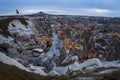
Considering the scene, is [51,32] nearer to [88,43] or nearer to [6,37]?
[88,43]

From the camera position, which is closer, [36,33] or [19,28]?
[19,28]

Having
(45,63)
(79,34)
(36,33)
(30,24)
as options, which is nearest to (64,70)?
(45,63)

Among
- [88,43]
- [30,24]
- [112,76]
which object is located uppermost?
[112,76]

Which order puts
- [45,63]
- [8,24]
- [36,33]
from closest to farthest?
[45,63]
[8,24]
[36,33]

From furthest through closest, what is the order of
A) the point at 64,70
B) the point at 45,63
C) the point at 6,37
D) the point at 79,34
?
the point at 79,34
the point at 6,37
the point at 45,63
the point at 64,70

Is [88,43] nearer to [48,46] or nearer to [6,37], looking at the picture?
[48,46]

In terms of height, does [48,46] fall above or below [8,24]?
below

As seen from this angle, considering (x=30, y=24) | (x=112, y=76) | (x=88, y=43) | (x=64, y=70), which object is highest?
(x=112, y=76)

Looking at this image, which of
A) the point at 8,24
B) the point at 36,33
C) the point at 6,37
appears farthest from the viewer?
the point at 36,33

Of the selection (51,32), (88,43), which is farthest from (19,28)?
(88,43)
